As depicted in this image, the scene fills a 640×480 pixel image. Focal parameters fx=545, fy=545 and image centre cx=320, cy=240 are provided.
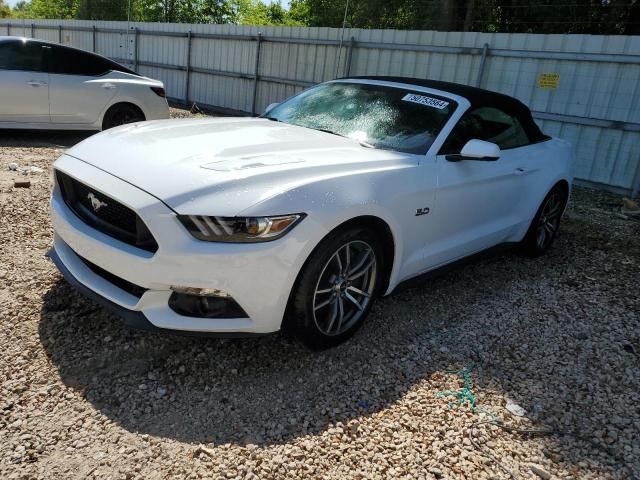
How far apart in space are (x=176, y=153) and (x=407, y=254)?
150 centimetres

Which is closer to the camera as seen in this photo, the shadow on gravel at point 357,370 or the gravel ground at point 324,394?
the gravel ground at point 324,394

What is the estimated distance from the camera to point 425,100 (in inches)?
155

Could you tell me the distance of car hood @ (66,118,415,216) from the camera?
2.55 meters

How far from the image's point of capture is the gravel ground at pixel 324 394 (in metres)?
2.30

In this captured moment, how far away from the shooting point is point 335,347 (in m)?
3.17

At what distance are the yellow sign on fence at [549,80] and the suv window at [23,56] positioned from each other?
24.8ft

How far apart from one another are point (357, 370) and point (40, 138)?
7.26m

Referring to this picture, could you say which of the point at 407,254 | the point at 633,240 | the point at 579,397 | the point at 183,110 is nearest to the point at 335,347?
the point at 407,254

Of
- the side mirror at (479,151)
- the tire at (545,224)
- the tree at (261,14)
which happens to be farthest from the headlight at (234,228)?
the tree at (261,14)

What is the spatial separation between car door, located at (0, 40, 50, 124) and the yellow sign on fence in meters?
7.54

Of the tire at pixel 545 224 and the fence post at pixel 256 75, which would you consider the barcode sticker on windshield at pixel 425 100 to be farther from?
the fence post at pixel 256 75

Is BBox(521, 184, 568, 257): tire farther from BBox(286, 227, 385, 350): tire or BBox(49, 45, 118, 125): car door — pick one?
BBox(49, 45, 118, 125): car door

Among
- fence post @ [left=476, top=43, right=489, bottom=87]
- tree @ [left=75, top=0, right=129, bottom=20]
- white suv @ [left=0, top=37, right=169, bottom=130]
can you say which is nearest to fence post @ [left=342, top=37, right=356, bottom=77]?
fence post @ [left=476, top=43, right=489, bottom=87]

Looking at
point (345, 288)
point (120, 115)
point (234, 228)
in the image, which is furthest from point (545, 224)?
point (120, 115)
